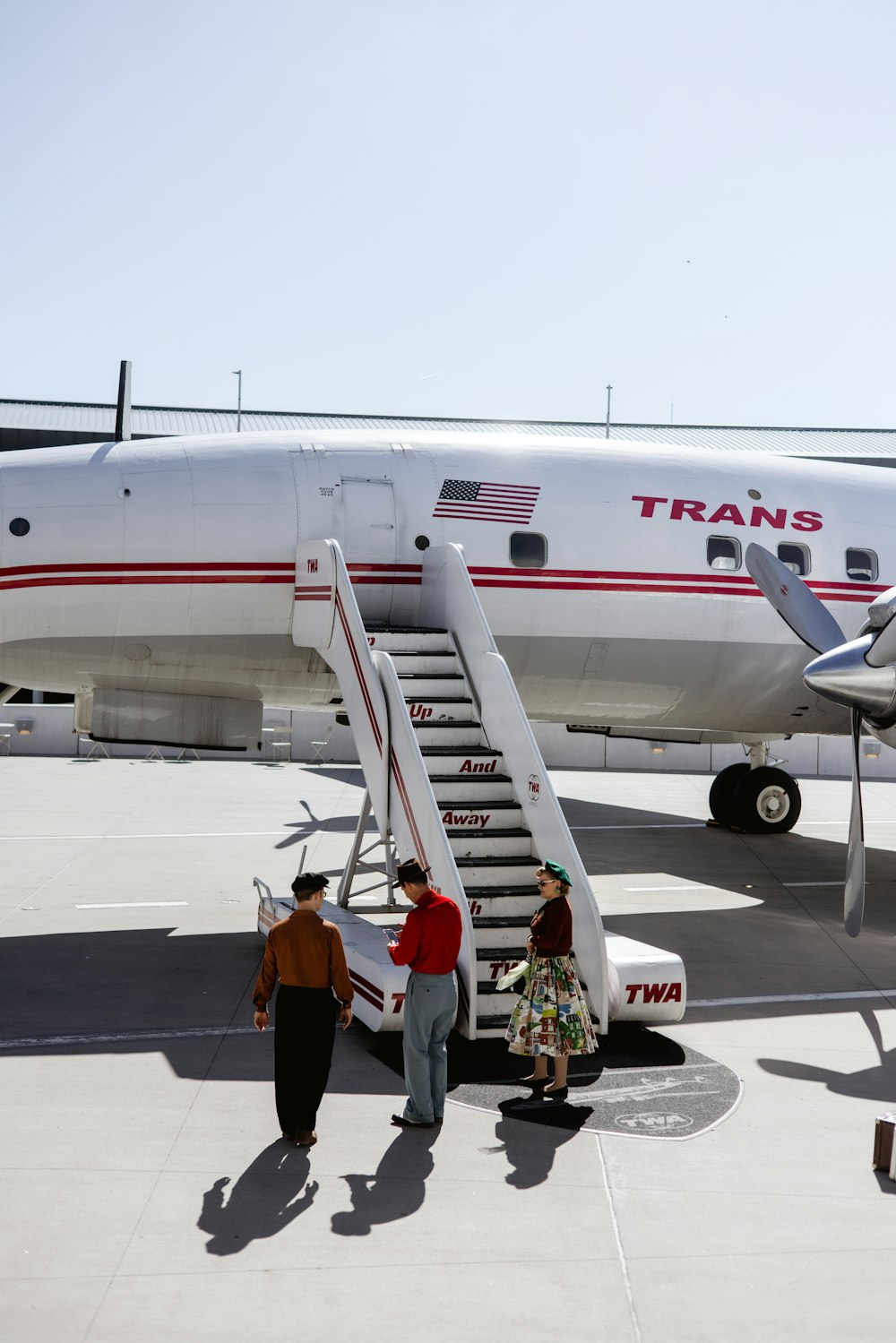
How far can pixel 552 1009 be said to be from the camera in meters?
9.00

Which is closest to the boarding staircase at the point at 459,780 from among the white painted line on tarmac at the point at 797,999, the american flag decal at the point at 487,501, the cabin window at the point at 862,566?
the american flag decal at the point at 487,501

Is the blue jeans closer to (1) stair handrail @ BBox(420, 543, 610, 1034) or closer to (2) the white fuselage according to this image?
A: (1) stair handrail @ BBox(420, 543, 610, 1034)

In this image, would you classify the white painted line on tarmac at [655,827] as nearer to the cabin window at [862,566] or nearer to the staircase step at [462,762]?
the cabin window at [862,566]

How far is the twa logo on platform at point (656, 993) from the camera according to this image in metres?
10.4

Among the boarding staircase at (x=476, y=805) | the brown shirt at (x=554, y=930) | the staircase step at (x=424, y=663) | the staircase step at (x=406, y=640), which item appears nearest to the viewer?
the brown shirt at (x=554, y=930)

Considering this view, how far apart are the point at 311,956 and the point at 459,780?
4.04 m

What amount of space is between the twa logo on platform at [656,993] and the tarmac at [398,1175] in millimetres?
299

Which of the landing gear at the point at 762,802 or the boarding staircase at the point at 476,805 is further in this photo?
the landing gear at the point at 762,802

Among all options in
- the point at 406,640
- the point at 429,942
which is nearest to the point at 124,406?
the point at 406,640

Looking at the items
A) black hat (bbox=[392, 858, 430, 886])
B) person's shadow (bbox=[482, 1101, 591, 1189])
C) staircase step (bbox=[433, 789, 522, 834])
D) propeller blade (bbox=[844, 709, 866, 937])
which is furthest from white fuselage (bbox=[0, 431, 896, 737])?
person's shadow (bbox=[482, 1101, 591, 1189])

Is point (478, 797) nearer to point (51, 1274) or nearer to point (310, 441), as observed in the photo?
point (310, 441)

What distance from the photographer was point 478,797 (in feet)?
39.3

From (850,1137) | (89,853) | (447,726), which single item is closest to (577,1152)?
(850,1137)

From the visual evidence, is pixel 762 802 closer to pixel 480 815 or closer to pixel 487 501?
pixel 487 501
